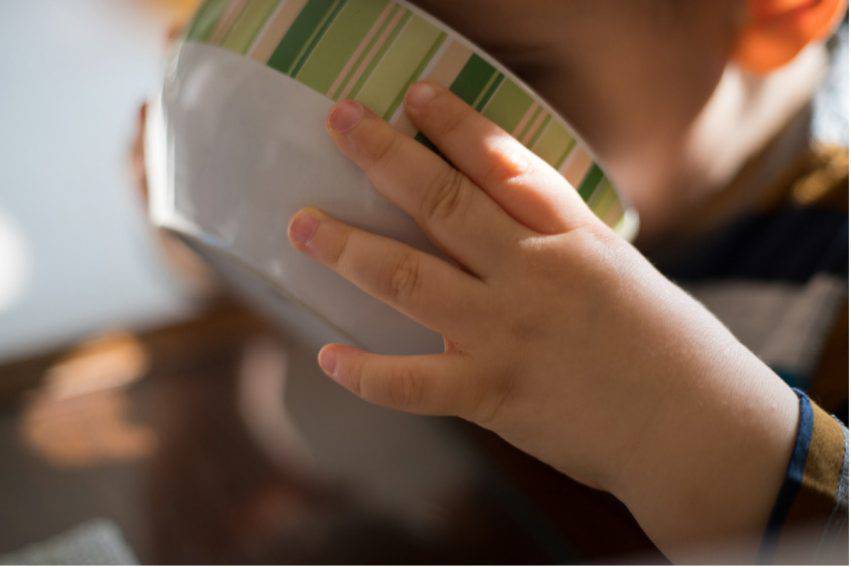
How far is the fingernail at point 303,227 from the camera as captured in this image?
34cm

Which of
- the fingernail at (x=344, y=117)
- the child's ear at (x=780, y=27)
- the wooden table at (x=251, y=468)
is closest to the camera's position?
the fingernail at (x=344, y=117)

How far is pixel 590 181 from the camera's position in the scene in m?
0.38

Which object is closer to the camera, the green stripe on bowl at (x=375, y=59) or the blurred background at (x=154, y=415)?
the green stripe on bowl at (x=375, y=59)

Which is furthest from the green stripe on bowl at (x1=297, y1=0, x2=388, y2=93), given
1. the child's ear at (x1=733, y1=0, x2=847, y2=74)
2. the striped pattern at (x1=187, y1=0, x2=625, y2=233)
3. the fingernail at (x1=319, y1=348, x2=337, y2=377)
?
the child's ear at (x1=733, y1=0, x2=847, y2=74)

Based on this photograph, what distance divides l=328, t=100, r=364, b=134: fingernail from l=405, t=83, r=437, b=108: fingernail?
2cm

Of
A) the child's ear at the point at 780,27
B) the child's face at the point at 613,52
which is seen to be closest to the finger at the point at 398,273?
the child's face at the point at 613,52

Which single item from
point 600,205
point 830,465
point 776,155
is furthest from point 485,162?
point 776,155

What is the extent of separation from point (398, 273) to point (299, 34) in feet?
0.33

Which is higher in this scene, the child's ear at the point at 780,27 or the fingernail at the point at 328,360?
the child's ear at the point at 780,27

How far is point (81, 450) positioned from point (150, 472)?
0.08 m

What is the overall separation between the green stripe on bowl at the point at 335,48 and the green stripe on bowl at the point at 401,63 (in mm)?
12

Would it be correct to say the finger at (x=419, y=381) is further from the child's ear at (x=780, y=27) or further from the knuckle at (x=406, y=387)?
the child's ear at (x=780, y=27)

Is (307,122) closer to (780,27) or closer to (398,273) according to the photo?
(398,273)

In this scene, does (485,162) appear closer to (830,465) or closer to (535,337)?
(535,337)
